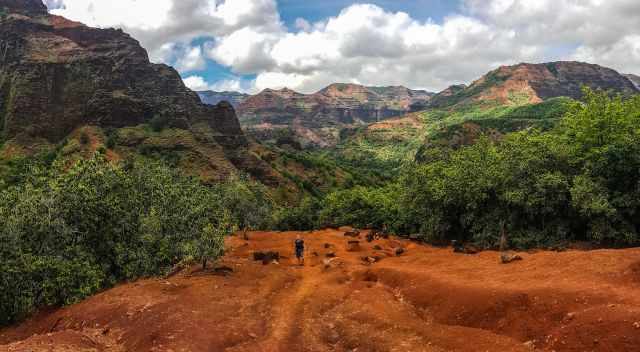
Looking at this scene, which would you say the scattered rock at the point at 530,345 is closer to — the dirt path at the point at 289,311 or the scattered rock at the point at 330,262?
the dirt path at the point at 289,311

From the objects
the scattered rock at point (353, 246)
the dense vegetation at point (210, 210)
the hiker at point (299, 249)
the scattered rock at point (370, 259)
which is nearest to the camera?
the dense vegetation at point (210, 210)

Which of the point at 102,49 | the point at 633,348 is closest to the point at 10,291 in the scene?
the point at 633,348

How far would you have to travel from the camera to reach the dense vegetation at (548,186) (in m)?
28.4

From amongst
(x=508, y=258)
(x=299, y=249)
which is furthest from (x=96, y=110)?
(x=508, y=258)

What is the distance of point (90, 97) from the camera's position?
121312mm

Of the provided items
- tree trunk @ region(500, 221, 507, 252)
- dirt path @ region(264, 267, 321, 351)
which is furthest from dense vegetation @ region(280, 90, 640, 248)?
dirt path @ region(264, 267, 321, 351)

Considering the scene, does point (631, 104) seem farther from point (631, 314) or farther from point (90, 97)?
point (90, 97)

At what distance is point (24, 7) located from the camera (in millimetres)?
168125

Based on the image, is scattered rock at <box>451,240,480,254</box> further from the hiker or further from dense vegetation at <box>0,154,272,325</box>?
dense vegetation at <box>0,154,272,325</box>

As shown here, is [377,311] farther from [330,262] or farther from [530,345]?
[330,262]

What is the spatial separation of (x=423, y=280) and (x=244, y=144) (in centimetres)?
12501

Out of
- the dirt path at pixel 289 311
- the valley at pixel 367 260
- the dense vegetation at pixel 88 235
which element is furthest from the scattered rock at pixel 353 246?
the dense vegetation at pixel 88 235

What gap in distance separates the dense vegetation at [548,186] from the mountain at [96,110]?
2991 inches

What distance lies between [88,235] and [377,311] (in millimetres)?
19698
